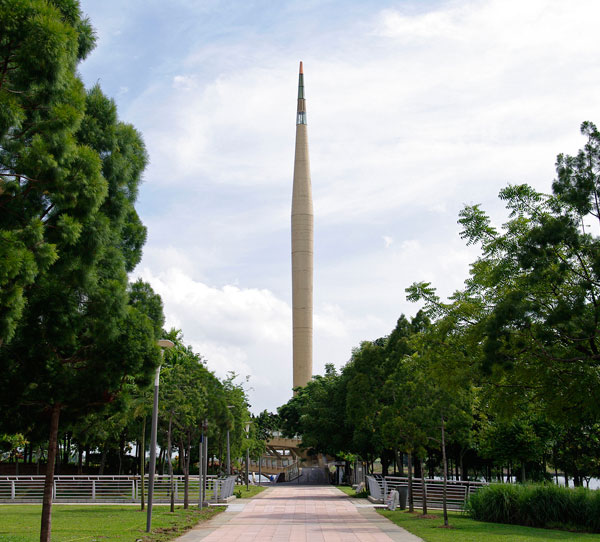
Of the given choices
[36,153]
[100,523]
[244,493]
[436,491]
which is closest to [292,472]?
[244,493]

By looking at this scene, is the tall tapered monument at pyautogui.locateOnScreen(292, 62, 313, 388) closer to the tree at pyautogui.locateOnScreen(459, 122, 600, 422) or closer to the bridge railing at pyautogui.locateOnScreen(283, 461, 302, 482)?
the bridge railing at pyautogui.locateOnScreen(283, 461, 302, 482)

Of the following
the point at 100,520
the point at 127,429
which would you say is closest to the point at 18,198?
the point at 100,520

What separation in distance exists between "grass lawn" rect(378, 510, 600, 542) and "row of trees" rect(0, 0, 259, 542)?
901cm

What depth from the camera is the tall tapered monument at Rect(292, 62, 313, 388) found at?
276 ft

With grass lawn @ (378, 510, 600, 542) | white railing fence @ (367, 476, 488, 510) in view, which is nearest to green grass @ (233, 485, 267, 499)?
white railing fence @ (367, 476, 488, 510)

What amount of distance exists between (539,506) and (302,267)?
63836 mm

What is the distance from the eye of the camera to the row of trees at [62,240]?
9555 millimetres

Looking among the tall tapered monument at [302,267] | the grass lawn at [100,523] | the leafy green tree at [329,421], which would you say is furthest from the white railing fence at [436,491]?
the tall tapered monument at [302,267]

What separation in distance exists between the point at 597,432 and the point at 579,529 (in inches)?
530

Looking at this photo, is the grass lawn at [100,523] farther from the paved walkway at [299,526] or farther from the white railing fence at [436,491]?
the white railing fence at [436,491]

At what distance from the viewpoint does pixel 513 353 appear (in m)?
16.3

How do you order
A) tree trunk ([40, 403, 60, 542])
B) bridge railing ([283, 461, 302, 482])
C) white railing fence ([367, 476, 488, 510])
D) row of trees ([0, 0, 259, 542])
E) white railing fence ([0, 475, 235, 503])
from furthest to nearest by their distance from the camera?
bridge railing ([283, 461, 302, 482]), white railing fence ([367, 476, 488, 510]), white railing fence ([0, 475, 235, 503]), tree trunk ([40, 403, 60, 542]), row of trees ([0, 0, 259, 542])

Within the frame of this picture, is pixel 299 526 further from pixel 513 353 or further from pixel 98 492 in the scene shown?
pixel 98 492

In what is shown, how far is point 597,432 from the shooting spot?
107 ft
